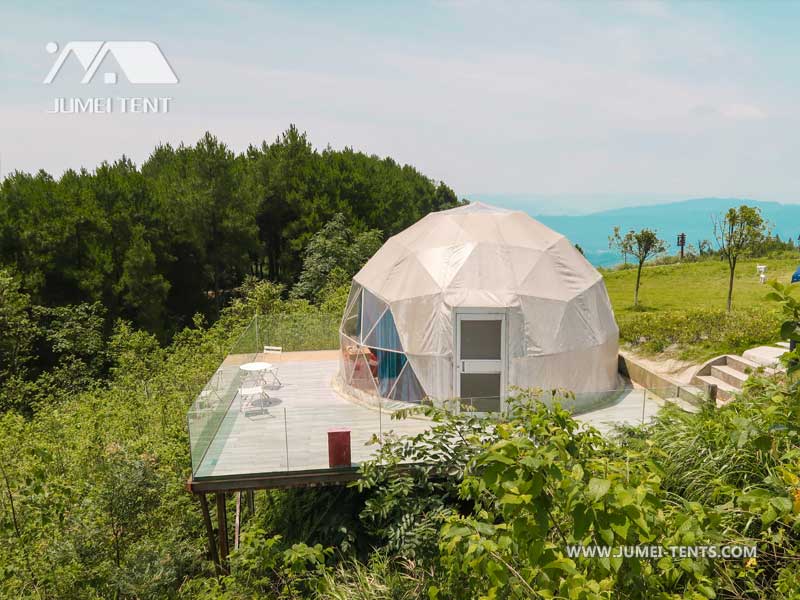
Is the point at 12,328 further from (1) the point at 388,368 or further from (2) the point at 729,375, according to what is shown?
(2) the point at 729,375

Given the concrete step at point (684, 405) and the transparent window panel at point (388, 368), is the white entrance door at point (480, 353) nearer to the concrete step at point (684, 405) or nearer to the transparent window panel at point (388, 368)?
the transparent window panel at point (388, 368)

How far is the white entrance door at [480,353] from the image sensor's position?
34.0ft

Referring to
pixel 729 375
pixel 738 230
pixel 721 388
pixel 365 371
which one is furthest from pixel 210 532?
pixel 738 230

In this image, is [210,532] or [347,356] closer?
[210,532]

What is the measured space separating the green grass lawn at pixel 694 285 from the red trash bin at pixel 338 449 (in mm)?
16071

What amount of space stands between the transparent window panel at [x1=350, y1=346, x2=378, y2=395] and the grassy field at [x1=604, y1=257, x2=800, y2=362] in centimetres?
689

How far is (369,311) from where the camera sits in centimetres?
1177

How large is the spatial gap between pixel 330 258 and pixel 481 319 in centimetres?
1629

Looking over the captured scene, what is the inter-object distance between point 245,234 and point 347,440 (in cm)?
2142

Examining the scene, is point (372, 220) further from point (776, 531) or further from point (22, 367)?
point (776, 531)

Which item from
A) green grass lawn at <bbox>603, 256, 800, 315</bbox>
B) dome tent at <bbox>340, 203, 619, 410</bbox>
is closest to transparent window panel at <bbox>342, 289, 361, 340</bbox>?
dome tent at <bbox>340, 203, 619, 410</bbox>

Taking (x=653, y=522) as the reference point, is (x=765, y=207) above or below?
above

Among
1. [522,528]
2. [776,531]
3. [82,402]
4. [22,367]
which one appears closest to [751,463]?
[776,531]

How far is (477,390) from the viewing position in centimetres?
1067
